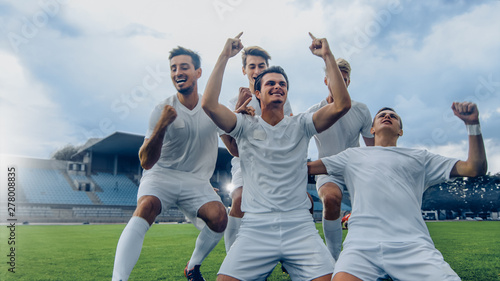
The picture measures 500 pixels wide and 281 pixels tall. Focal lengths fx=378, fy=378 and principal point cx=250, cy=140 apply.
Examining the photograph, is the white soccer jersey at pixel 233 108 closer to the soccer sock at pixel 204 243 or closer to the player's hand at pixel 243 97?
the soccer sock at pixel 204 243

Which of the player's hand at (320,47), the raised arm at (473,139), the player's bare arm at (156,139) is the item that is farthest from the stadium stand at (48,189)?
the raised arm at (473,139)

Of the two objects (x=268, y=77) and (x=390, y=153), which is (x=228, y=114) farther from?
(x=390, y=153)

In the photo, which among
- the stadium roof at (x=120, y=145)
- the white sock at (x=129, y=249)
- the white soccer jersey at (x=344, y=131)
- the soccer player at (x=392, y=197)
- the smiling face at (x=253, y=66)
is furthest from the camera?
the stadium roof at (x=120, y=145)

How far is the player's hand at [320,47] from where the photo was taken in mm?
3123

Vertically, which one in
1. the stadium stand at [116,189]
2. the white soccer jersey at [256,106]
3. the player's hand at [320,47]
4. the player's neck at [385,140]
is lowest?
the stadium stand at [116,189]

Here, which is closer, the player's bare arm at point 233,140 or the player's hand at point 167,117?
the player's bare arm at point 233,140

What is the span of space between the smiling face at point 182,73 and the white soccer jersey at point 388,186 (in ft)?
6.00

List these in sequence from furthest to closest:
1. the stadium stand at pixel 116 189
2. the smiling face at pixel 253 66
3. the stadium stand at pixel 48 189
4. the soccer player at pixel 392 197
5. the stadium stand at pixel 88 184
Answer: the stadium stand at pixel 116 189 → the stadium stand at pixel 48 189 → the stadium stand at pixel 88 184 → the smiling face at pixel 253 66 → the soccer player at pixel 392 197

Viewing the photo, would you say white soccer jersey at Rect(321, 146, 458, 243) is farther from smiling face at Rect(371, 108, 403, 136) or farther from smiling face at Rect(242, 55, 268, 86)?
smiling face at Rect(242, 55, 268, 86)

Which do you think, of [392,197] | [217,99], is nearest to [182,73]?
[217,99]

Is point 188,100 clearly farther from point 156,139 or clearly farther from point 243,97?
point 243,97

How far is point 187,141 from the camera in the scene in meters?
4.11

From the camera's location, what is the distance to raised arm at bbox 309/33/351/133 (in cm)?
297

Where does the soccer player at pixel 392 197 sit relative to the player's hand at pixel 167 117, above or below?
below
